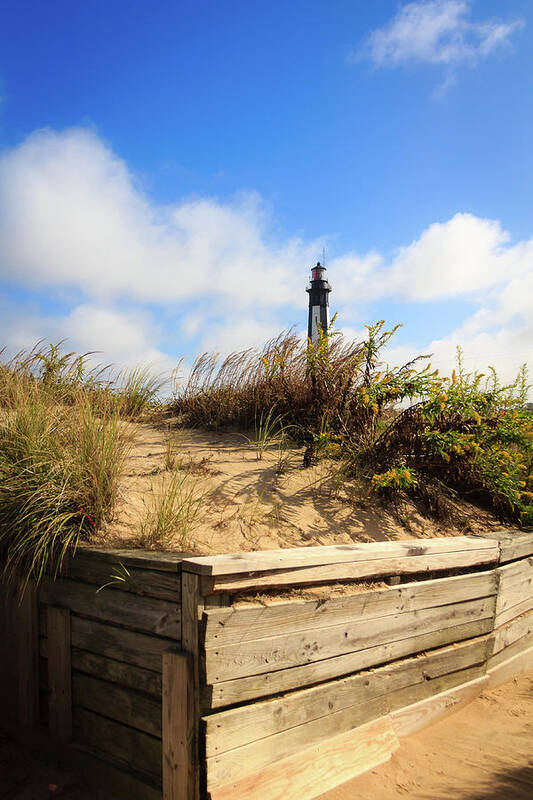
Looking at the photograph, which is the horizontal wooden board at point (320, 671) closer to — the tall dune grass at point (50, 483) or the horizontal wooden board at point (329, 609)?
the horizontal wooden board at point (329, 609)

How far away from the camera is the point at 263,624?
271 centimetres

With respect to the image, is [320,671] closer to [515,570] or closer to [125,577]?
[125,577]

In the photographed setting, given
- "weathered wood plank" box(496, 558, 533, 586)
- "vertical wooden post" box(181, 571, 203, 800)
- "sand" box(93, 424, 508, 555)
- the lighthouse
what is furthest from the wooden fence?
the lighthouse

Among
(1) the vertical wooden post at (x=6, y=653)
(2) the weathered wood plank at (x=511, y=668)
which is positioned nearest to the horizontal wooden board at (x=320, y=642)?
(2) the weathered wood plank at (x=511, y=668)

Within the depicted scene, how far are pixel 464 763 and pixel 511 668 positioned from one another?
158 cm

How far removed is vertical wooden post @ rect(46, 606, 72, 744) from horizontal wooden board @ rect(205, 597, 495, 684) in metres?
1.25

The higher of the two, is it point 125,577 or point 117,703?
point 125,577

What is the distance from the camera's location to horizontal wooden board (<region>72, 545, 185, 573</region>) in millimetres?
2714

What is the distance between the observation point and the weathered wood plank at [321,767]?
2.63 metres

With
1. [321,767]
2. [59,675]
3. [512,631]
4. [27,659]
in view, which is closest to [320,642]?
[321,767]

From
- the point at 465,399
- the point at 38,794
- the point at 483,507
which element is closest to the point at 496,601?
the point at 483,507

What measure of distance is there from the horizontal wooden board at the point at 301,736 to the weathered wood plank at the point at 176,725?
0.47ft

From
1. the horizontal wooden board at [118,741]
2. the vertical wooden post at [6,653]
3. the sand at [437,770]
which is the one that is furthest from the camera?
the vertical wooden post at [6,653]

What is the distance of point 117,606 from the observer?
299 centimetres
